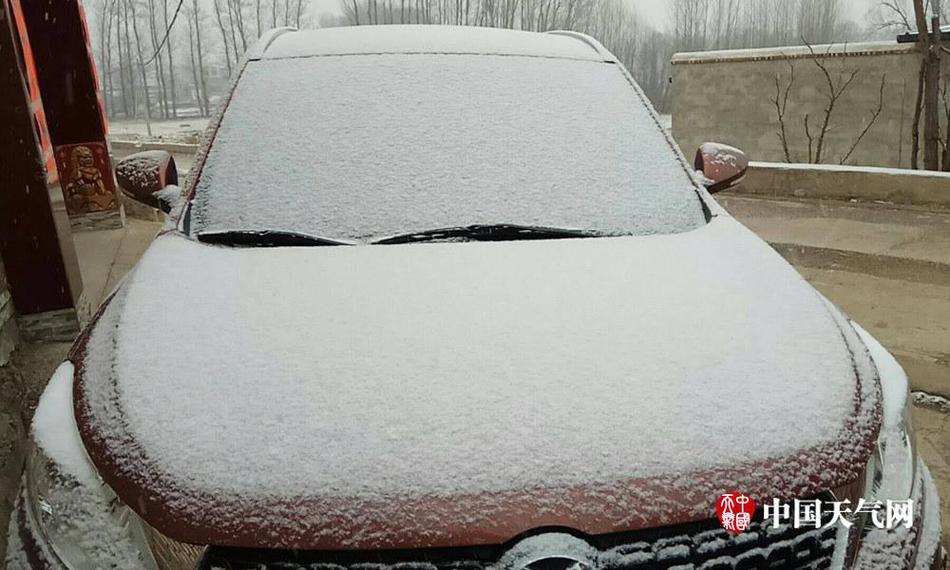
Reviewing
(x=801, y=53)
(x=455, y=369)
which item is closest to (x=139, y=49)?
(x=801, y=53)

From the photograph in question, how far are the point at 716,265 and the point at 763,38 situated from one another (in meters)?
47.1

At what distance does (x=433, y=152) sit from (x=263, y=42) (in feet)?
3.40

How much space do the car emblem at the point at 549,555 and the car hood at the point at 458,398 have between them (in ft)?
0.09

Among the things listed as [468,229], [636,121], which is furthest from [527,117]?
[468,229]

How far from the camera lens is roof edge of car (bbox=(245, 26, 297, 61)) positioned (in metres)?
2.79

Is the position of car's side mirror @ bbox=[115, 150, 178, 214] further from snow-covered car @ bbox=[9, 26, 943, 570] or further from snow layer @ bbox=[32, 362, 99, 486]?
snow layer @ bbox=[32, 362, 99, 486]

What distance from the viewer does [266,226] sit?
6.93ft

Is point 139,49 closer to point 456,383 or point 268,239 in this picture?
point 268,239

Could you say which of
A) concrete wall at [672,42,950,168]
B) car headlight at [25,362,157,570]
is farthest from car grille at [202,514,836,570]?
concrete wall at [672,42,950,168]

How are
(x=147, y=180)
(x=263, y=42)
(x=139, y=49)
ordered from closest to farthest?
(x=147, y=180)
(x=263, y=42)
(x=139, y=49)

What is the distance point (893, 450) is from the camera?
5.09 ft

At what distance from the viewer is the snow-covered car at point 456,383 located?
121 cm

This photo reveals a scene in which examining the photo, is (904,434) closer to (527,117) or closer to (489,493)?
(489,493)

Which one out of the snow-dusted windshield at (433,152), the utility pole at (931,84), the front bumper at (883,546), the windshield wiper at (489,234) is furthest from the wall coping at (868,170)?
the front bumper at (883,546)
